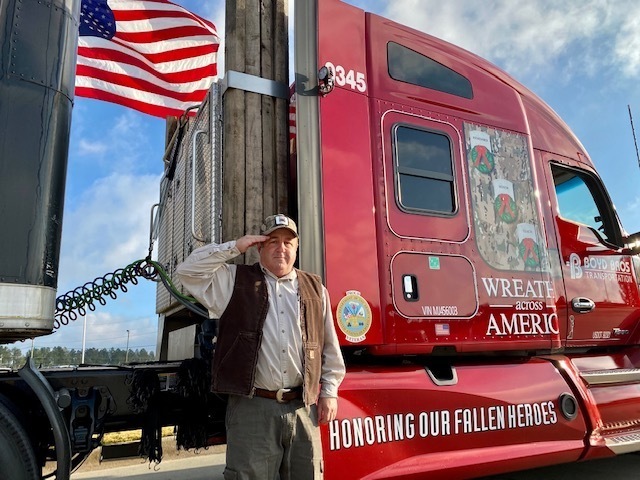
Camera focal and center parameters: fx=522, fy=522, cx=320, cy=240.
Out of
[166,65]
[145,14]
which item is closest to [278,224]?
[166,65]

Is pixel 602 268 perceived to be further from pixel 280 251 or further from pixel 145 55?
pixel 145 55

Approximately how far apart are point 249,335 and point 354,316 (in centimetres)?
87

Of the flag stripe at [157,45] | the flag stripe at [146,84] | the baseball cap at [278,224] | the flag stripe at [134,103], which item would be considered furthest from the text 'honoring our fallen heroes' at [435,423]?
the flag stripe at [157,45]

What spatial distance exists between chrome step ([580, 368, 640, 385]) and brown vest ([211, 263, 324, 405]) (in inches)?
94.3

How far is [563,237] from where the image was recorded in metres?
4.26

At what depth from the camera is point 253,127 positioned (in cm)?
341

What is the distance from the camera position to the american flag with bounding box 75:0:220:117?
17.6 ft

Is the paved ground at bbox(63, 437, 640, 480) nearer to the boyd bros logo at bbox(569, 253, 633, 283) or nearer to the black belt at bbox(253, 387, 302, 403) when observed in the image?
the boyd bros logo at bbox(569, 253, 633, 283)

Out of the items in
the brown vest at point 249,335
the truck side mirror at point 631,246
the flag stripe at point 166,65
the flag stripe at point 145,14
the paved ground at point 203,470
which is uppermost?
the flag stripe at point 145,14

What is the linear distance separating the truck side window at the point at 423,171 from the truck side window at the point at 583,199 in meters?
1.28

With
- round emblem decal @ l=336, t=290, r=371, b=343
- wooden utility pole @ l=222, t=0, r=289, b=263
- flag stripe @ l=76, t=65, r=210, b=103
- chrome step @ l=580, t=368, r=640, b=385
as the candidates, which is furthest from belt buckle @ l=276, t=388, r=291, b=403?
flag stripe @ l=76, t=65, r=210, b=103

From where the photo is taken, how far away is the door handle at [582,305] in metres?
4.14

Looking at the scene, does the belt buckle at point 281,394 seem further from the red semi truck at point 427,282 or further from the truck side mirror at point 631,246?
the truck side mirror at point 631,246

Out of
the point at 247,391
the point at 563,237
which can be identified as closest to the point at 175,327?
the point at 247,391
